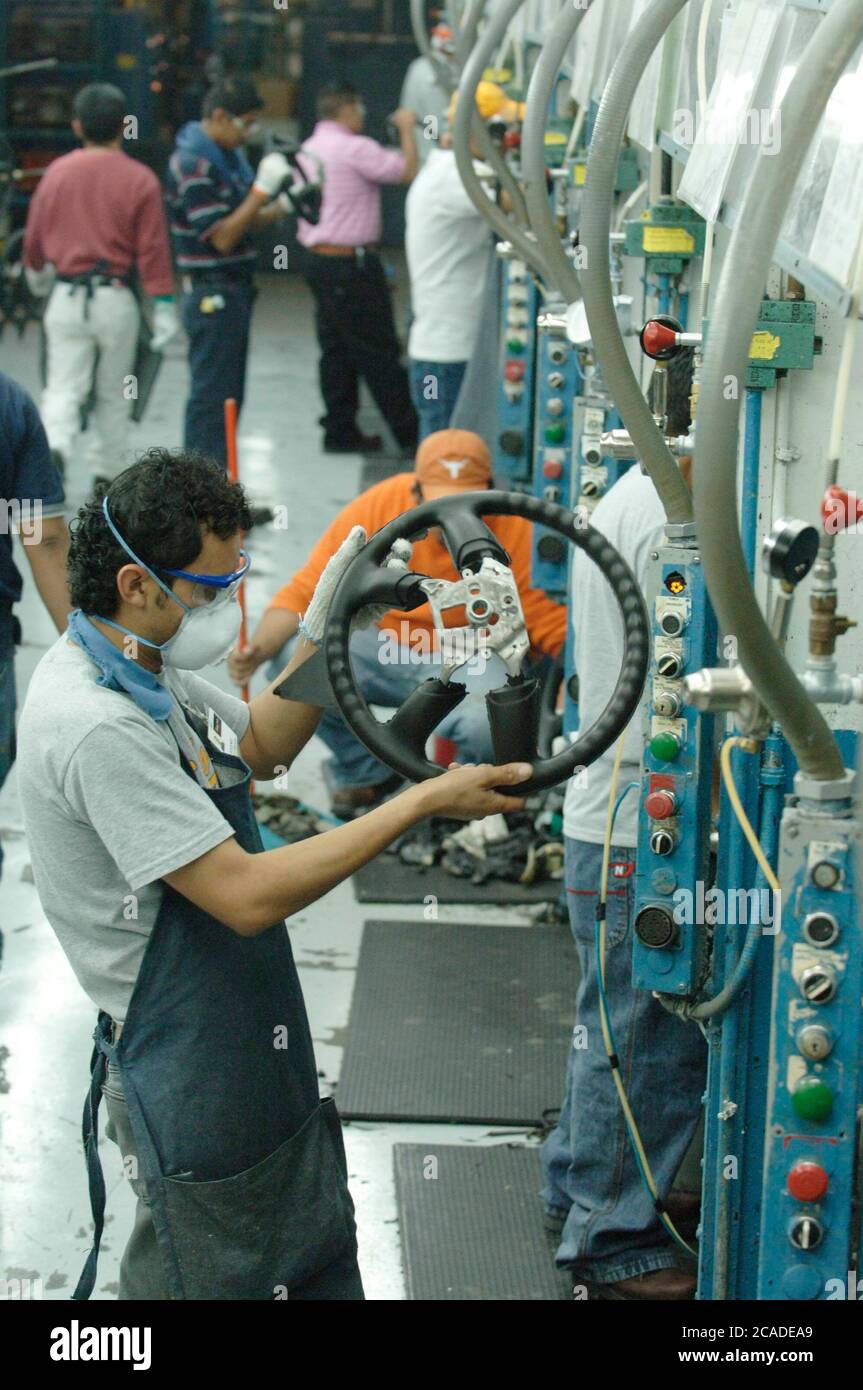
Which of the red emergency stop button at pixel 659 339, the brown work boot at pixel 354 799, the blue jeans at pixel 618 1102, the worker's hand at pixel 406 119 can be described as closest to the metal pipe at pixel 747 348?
the red emergency stop button at pixel 659 339

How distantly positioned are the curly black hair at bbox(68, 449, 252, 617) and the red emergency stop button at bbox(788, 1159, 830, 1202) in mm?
1231

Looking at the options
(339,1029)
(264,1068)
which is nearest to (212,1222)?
(264,1068)

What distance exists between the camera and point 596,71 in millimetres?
4703

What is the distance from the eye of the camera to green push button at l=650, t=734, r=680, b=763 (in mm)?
3010

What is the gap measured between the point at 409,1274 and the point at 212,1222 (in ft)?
4.18

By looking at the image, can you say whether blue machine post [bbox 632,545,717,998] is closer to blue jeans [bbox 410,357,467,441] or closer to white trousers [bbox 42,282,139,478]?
blue jeans [bbox 410,357,467,441]

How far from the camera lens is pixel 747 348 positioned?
179 centimetres

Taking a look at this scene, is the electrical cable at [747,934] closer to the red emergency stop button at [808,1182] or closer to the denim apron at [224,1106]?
the red emergency stop button at [808,1182]

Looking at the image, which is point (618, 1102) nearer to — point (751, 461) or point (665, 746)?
point (665, 746)

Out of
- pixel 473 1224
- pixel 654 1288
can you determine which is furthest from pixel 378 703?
pixel 654 1288

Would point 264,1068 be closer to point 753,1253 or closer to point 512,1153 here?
point 753,1253

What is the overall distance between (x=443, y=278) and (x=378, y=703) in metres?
3.08

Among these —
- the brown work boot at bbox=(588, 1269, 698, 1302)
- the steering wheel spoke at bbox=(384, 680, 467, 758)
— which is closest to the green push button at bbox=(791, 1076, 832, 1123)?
the steering wheel spoke at bbox=(384, 680, 467, 758)
